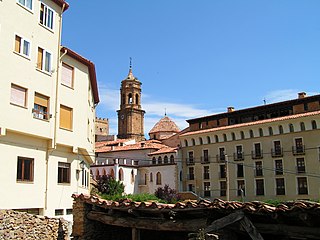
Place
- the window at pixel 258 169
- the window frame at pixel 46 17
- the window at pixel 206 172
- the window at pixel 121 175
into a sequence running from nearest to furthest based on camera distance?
the window frame at pixel 46 17, the window at pixel 258 169, the window at pixel 206 172, the window at pixel 121 175

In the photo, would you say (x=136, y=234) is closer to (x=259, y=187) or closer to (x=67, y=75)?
(x=67, y=75)

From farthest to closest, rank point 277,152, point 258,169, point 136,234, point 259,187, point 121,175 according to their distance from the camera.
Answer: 1. point 121,175
2. point 258,169
3. point 259,187
4. point 277,152
5. point 136,234

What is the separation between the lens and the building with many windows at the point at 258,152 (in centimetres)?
4622

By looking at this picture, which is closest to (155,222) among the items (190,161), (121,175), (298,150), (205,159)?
(298,150)

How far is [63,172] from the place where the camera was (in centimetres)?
2064

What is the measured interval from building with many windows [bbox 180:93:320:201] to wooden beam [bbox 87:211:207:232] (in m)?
29.1

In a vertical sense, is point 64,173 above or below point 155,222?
above

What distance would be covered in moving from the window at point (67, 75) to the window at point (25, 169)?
495cm

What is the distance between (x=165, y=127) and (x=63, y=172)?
6383cm

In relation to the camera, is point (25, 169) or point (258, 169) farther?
point (258, 169)

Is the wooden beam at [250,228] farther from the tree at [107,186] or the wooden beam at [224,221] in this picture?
the tree at [107,186]

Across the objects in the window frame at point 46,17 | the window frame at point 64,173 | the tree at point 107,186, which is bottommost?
the tree at point 107,186

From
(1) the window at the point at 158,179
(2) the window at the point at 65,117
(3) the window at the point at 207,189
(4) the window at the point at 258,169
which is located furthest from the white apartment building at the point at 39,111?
(1) the window at the point at 158,179

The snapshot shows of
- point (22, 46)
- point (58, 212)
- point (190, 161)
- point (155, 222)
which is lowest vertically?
point (58, 212)
